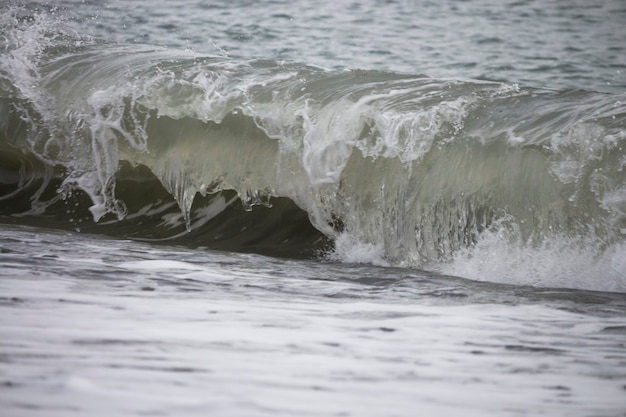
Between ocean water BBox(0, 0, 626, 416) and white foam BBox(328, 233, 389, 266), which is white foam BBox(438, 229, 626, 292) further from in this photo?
white foam BBox(328, 233, 389, 266)

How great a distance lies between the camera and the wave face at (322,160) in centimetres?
412

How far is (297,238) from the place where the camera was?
15.3ft

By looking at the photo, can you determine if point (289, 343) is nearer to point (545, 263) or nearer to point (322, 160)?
point (545, 263)

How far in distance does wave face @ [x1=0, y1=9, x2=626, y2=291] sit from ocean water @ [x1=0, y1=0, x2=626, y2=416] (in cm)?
1

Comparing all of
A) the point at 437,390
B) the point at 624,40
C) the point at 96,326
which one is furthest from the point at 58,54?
the point at 624,40

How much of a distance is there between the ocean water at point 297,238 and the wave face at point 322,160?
1 centimetres

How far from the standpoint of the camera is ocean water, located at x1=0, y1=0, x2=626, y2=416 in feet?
7.28

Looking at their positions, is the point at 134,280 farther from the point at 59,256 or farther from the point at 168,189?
the point at 168,189

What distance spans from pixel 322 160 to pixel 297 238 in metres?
0.39

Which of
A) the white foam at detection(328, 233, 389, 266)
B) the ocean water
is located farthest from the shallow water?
the white foam at detection(328, 233, 389, 266)

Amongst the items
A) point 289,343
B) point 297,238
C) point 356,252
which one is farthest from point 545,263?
point 289,343

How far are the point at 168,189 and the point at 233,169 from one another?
0.40m

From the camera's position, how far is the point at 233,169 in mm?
5137

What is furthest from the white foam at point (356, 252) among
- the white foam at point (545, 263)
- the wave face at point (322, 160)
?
the white foam at point (545, 263)
